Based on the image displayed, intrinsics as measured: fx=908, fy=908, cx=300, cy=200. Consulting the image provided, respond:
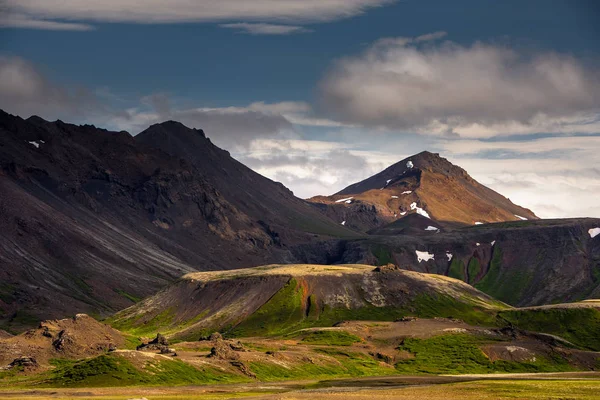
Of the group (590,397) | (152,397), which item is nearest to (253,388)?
(152,397)

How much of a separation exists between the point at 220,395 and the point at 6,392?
42.4 m

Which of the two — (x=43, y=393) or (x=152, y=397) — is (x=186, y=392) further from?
(x=43, y=393)

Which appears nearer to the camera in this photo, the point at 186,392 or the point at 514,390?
the point at 514,390

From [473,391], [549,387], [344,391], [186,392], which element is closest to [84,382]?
[186,392]

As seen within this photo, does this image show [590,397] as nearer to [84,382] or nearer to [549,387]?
[549,387]

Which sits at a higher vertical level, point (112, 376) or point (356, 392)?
point (356, 392)

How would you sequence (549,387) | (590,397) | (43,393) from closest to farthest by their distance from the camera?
1. (590,397)
2. (549,387)
3. (43,393)

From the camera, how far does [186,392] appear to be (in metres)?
177

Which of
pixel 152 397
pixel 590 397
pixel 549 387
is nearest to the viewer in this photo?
pixel 590 397

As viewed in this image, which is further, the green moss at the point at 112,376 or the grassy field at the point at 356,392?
the green moss at the point at 112,376

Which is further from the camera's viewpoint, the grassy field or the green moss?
the green moss

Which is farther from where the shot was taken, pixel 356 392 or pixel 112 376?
pixel 112 376

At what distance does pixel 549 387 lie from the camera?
150 m

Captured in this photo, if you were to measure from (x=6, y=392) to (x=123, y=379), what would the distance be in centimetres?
2482
